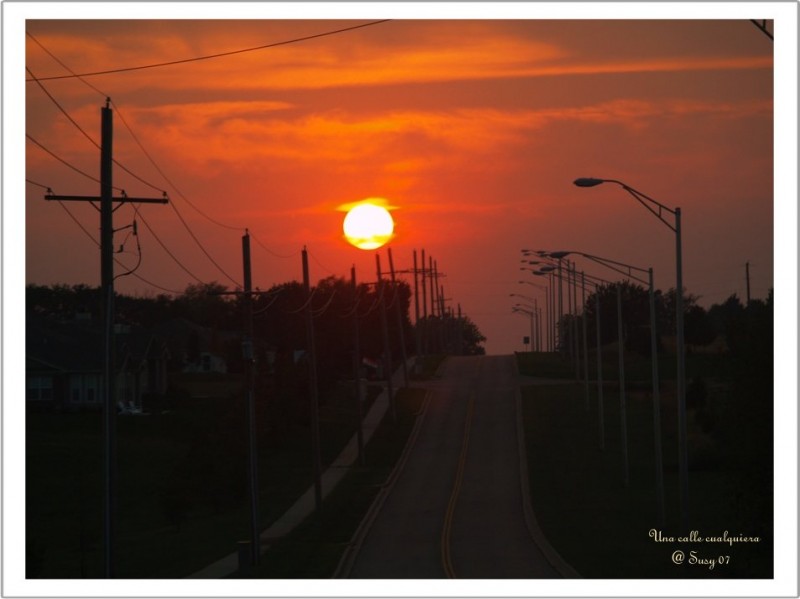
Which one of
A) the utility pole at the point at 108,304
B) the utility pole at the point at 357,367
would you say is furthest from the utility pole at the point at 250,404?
the utility pole at the point at 357,367

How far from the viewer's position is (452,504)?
57.6 m

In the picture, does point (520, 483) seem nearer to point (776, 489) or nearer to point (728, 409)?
point (728, 409)

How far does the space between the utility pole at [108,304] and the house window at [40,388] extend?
2507 inches

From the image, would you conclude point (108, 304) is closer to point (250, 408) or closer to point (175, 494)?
point (250, 408)

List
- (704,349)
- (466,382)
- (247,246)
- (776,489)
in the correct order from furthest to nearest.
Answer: (704,349), (466,382), (247,246), (776,489)

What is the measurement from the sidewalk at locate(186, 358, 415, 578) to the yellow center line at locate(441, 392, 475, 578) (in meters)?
6.66

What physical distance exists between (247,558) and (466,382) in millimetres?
81232

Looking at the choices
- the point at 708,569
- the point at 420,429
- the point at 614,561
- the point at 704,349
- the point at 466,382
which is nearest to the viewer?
the point at 708,569

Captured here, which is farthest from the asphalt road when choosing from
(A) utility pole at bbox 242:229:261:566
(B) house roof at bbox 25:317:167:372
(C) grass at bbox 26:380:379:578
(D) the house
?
(B) house roof at bbox 25:317:167:372

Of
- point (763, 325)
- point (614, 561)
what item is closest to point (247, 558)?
point (614, 561)

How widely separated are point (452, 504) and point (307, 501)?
9.35 meters

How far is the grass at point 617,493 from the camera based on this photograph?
117 feet

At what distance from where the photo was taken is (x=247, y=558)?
40.0 m

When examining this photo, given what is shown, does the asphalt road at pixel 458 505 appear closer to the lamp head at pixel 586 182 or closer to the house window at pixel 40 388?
the lamp head at pixel 586 182
